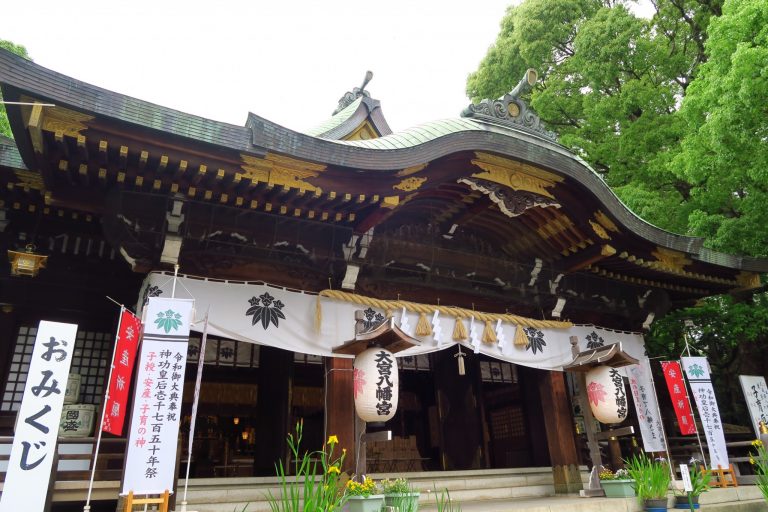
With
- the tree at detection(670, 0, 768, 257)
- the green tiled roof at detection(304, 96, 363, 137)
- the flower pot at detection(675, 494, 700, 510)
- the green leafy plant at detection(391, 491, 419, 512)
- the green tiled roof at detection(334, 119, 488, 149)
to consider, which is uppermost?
the green tiled roof at detection(304, 96, 363, 137)

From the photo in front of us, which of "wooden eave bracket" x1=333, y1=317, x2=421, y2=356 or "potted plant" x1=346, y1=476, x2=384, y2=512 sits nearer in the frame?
"potted plant" x1=346, y1=476, x2=384, y2=512

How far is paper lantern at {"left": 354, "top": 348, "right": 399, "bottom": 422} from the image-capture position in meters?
6.13

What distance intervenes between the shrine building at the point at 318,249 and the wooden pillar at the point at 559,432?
24 mm

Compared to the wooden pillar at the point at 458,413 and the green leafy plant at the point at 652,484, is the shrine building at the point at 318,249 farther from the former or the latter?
the green leafy plant at the point at 652,484

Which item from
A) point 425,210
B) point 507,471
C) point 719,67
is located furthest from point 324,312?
point 719,67

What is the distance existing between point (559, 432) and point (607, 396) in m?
1.62

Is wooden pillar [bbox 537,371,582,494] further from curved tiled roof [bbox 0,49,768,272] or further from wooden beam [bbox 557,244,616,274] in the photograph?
curved tiled roof [bbox 0,49,768,272]

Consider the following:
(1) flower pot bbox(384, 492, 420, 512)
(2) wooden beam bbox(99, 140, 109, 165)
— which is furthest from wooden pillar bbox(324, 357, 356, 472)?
(2) wooden beam bbox(99, 140, 109, 165)

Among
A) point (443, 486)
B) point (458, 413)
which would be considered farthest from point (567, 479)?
point (458, 413)

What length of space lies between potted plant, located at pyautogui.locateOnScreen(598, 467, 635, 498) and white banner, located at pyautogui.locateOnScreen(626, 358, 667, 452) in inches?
93.8

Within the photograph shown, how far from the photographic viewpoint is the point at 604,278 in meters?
10.1

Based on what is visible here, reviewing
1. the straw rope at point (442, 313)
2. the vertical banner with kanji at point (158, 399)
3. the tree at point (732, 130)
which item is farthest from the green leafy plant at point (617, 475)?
A: the vertical banner with kanji at point (158, 399)

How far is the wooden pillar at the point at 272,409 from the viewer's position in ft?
29.5

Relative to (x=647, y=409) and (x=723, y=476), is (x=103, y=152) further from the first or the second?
(x=723, y=476)
